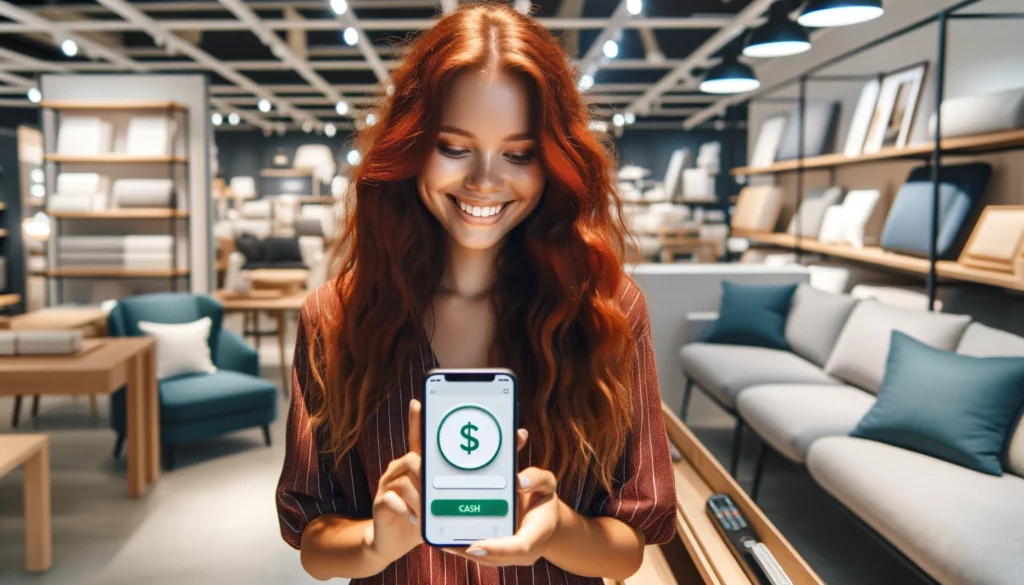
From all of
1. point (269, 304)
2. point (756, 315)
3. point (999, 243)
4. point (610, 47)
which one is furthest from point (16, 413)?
point (999, 243)

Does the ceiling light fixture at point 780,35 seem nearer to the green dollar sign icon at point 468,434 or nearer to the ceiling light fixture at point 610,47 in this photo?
the ceiling light fixture at point 610,47

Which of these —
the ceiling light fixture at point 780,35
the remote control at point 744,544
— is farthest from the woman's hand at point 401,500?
the ceiling light fixture at point 780,35

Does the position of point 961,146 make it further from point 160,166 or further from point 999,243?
Answer: point 160,166

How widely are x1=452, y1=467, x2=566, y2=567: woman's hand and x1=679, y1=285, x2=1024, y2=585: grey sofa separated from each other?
5.15ft

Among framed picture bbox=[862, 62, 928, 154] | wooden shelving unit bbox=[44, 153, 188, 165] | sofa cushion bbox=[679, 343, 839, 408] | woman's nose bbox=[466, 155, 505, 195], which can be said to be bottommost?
sofa cushion bbox=[679, 343, 839, 408]

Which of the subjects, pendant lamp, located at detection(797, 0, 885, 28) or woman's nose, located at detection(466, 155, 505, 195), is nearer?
woman's nose, located at detection(466, 155, 505, 195)

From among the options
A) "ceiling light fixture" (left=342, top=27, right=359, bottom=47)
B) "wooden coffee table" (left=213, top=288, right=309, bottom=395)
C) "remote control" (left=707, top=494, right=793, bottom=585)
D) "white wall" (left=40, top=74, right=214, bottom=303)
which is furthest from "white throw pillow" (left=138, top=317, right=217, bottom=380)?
"remote control" (left=707, top=494, right=793, bottom=585)

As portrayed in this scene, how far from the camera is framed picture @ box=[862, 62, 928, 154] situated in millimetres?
4699

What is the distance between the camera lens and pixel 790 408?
332 centimetres

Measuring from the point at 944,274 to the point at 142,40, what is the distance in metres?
7.75

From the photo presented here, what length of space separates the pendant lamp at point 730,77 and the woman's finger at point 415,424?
4.90 meters

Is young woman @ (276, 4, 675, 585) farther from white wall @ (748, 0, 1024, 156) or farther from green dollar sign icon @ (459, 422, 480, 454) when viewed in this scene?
white wall @ (748, 0, 1024, 156)

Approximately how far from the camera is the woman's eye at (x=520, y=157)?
2.85 feet

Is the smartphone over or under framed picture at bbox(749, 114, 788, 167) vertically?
under
